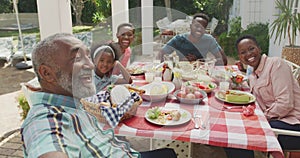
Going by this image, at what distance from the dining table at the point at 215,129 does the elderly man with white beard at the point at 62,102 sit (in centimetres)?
29

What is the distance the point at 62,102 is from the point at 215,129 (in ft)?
2.30

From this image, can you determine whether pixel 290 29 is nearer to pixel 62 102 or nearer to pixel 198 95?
pixel 198 95

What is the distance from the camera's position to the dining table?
47.3 inches

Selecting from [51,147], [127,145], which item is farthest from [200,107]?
[51,147]

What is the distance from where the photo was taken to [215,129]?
1281mm

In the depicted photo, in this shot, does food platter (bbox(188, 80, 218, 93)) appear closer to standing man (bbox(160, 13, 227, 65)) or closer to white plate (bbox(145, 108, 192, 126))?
standing man (bbox(160, 13, 227, 65))

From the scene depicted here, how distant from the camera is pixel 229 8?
6926 millimetres

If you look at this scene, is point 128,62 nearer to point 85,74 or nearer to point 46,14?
point 85,74

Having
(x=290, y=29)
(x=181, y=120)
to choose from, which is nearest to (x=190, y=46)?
(x=181, y=120)

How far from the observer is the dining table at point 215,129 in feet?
3.94

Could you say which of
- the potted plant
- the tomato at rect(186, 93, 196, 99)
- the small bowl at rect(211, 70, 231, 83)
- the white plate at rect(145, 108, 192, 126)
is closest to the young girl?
the white plate at rect(145, 108, 192, 126)

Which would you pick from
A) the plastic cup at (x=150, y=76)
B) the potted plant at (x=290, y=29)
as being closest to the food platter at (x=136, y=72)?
the plastic cup at (x=150, y=76)

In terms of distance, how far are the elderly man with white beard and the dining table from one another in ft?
0.94

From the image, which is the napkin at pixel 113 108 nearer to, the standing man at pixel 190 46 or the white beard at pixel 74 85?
the white beard at pixel 74 85
